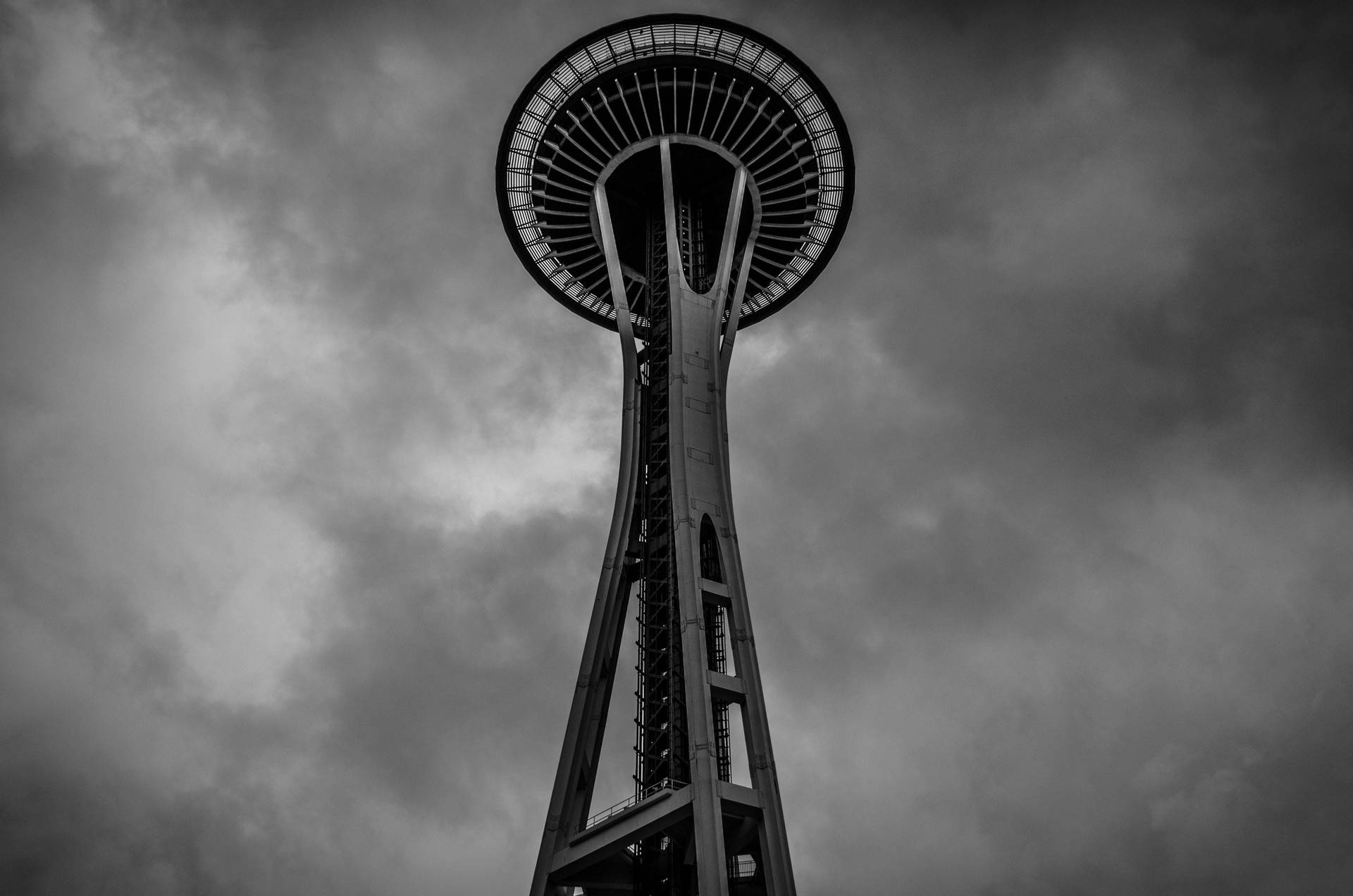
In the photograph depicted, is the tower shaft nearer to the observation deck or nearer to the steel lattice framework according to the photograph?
the steel lattice framework

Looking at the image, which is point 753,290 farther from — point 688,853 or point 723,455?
point 688,853

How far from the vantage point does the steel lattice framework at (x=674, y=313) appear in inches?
1490

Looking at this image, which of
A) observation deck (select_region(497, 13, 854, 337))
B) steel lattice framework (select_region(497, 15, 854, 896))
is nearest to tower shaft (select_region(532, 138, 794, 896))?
steel lattice framework (select_region(497, 15, 854, 896))

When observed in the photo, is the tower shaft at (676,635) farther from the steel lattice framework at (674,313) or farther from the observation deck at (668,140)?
the observation deck at (668,140)

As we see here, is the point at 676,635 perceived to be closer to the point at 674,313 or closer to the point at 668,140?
the point at 674,313

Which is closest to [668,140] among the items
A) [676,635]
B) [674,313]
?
[674,313]

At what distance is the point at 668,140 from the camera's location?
173 feet

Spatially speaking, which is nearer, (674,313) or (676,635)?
(676,635)

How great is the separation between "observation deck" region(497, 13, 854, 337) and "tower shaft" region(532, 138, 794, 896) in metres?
1.77

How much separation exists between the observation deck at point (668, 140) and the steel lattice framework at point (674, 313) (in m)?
0.09

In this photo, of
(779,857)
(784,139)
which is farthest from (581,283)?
(779,857)

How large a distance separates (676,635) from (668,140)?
23004 mm

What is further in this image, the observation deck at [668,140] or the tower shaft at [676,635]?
the observation deck at [668,140]

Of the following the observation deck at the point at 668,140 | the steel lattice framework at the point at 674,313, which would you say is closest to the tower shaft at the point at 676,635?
the steel lattice framework at the point at 674,313
